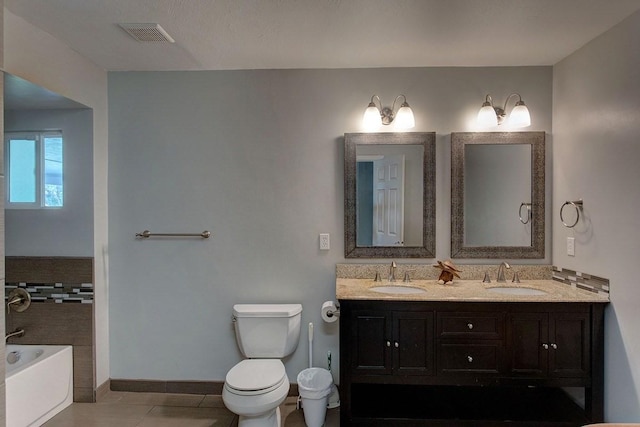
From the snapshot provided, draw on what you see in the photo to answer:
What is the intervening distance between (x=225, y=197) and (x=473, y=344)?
73.9 inches

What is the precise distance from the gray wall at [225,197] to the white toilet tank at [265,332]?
0.22 metres

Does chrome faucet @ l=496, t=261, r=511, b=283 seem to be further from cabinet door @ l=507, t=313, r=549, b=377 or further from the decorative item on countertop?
cabinet door @ l=507, t=313, r=549, b=377

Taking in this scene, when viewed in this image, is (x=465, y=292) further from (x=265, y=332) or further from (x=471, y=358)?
(x=265, y=332)

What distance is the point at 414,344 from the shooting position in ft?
7.11

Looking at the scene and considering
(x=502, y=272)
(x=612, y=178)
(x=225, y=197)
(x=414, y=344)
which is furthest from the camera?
(x=225, y=197)

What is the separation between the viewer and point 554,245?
8.51 feet

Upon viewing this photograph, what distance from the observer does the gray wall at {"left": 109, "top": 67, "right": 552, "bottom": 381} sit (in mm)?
2666

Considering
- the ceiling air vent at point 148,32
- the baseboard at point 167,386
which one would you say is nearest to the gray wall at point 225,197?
the baseboard at point 167,386

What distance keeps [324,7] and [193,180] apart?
1.48 meters

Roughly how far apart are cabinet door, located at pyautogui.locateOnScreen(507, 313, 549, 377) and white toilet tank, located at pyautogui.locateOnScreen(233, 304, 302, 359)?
1.34 metres

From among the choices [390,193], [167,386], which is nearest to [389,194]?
[390,193]

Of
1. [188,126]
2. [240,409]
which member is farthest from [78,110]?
[240,409]

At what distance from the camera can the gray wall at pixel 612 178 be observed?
1921mm

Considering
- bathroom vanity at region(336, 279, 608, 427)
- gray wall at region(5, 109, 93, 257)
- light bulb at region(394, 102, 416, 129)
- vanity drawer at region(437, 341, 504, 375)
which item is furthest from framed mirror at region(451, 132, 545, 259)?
gray wall at region(5, 109, 93, 257)
